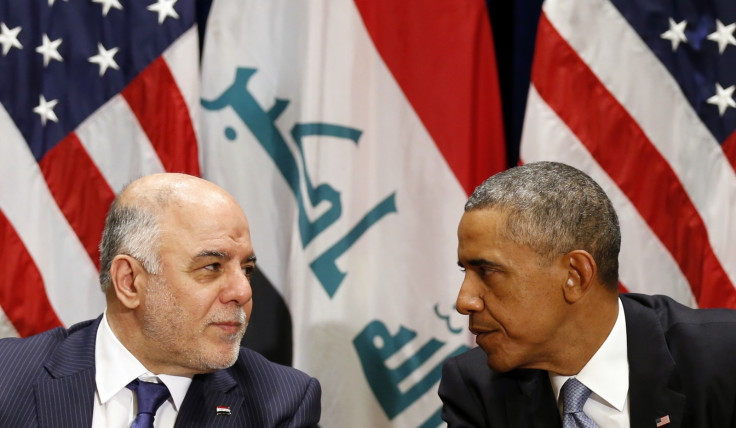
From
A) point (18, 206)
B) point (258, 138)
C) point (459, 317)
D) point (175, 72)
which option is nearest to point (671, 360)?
point (459, 317)

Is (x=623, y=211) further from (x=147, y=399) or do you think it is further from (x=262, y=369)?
(x=147, y=399)

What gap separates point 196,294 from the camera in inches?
93.0

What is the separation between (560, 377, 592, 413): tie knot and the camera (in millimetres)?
2338

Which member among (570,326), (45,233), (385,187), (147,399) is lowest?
(570,326)

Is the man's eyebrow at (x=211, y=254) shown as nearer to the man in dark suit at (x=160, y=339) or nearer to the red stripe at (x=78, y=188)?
the man in dark suit at (x=160, y=339)

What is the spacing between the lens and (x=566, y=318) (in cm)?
236

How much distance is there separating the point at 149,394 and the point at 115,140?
141 centimetres

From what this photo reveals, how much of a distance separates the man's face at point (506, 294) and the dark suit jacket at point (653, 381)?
142 mm

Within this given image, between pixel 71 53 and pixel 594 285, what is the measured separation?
2.21 metres

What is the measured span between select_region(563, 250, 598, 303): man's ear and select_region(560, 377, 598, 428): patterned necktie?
23 centimetres

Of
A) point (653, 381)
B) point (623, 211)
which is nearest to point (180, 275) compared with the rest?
point (653, 381)

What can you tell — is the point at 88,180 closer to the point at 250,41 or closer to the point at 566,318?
the point at 250,41

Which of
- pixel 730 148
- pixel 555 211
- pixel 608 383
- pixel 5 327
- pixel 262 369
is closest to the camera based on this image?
pixel 555 211

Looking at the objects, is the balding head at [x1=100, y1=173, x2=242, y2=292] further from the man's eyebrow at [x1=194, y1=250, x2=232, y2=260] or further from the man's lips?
the man's lips
